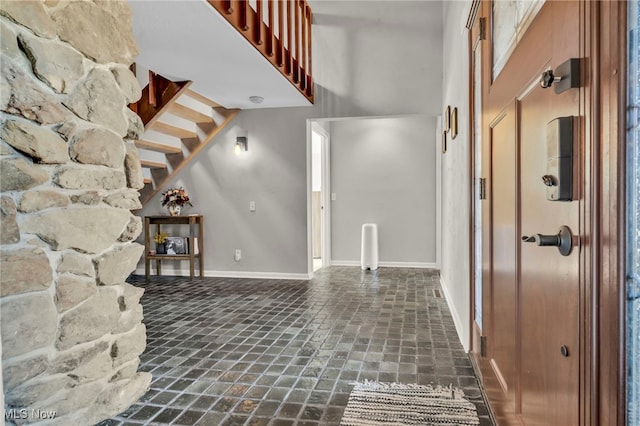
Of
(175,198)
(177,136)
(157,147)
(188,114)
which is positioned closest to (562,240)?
(188,114)

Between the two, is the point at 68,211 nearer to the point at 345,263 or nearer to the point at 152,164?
the point at 152,164

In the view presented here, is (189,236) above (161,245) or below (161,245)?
above

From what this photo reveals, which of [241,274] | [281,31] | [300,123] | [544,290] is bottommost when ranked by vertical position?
[241,274]

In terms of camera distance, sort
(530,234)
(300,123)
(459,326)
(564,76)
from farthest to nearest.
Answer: (300,123)
(459,326)
(530,234)
(564,76)

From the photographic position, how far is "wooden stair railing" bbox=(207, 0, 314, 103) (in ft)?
9.25

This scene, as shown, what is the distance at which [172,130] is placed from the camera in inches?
183

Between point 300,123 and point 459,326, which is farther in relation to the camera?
point 300,123

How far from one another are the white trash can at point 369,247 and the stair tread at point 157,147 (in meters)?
2.73

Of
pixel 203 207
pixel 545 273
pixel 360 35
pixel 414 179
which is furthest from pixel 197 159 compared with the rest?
pixel 545 273

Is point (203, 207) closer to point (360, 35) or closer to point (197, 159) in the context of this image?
point (197, 159)

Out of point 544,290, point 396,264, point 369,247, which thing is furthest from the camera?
point 396,264

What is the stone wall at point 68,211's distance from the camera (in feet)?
4.43

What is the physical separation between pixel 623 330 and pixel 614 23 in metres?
0.51

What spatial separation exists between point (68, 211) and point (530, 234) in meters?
1.66
